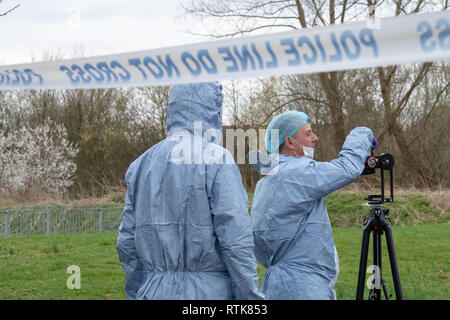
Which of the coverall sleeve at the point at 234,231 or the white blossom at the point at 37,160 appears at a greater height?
the white blossom at the point at 37,160

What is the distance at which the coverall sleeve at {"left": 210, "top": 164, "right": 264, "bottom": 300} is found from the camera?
2781mm

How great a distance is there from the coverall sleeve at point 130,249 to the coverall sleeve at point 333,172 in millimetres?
957

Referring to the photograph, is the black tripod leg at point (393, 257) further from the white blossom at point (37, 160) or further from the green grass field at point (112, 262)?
the white blossom at point (37, 160)

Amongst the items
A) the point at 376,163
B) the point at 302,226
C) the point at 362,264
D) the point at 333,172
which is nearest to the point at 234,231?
the point at 302,226

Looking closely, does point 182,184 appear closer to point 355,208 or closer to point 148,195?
point 148,195

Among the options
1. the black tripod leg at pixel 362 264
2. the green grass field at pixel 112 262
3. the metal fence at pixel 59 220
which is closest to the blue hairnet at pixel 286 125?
the black tripod leg at pixel 362 264

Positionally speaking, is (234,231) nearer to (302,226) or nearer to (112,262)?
(302,226)

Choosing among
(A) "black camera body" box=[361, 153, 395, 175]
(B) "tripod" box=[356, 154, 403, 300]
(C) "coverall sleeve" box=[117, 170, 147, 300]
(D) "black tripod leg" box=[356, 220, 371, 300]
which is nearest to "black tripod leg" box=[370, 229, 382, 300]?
(B) "tripod" box=[356, 154, 403, 300]

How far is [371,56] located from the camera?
258 cm

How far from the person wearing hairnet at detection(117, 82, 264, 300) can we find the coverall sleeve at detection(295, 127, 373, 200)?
62cm

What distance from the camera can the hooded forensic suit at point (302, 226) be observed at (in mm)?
Answer: 3332

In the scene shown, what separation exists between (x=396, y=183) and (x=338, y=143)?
224 centimetres

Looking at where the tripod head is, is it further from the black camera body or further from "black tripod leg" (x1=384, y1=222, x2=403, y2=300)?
"black tripod leg" (x1=384, y1=222, x2=403, y2=300)

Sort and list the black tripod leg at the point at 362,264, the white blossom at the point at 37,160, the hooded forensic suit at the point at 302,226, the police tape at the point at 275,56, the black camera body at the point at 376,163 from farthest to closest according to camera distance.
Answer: the white blossom at the point at 37,160 → the black tripod leg at the point at 362,264 → the black camera body at the point at 376,163 → the hooded forensic suit at the point at 302,226 → the police tape at the point at 275,56
